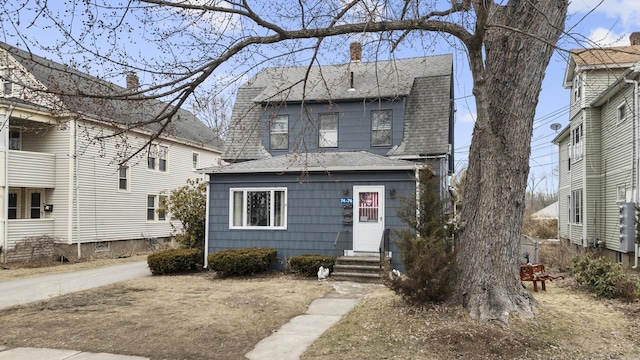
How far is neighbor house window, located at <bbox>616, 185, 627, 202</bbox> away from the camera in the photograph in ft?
50.3

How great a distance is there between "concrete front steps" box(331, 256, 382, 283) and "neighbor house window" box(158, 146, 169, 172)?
13.5 m

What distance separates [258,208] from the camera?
1467 cm

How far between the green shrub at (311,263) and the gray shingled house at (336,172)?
0.62 meters

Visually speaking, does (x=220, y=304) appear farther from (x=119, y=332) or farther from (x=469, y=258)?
(x=469, y=258)

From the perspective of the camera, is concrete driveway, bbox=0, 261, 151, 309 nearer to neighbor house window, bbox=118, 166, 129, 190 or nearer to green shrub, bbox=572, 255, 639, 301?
neighbor house window, bbox=118, 166, 129, 190

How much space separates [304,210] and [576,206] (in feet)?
43.4

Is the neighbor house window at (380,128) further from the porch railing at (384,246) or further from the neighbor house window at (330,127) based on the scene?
the porch railing at (384,246)

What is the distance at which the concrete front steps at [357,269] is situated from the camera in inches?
496

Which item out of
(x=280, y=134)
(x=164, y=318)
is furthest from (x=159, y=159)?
(x=164, y=318)

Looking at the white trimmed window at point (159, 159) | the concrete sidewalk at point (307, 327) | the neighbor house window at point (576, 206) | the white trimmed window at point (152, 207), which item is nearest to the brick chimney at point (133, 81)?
the concrete sidewalk at point (307, 327)

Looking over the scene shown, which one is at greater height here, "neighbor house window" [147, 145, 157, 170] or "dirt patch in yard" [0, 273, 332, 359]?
"neighbor house window" [147, 145, 157, 170]

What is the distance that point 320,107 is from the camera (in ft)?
55.5

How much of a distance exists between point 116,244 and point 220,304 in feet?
44.2

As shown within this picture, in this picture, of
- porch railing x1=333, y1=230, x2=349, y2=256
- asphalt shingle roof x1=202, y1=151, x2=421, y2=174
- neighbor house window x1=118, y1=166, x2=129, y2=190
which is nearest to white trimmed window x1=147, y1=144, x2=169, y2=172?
neighbor house window x1=118, y1=166, x2=129, y2=190
